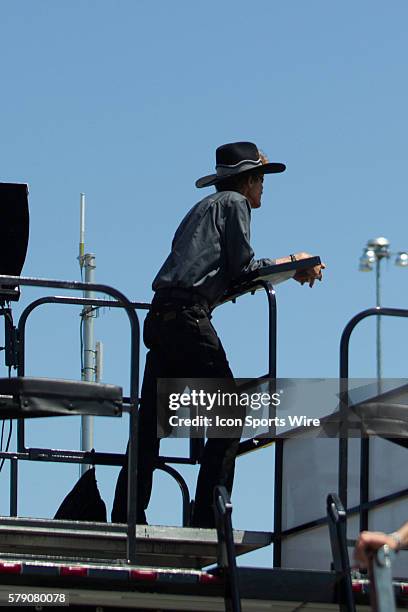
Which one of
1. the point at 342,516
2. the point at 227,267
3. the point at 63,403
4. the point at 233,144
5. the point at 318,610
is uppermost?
the point at 233,144

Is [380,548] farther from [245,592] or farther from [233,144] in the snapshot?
[233,144]

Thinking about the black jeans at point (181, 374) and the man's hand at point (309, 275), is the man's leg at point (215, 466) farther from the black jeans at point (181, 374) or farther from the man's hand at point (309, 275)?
the man's hand at point (309, 275)

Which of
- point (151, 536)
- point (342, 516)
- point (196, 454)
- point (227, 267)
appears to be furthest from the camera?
point (196, 454)

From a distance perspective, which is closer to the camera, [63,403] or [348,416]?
[63,403]

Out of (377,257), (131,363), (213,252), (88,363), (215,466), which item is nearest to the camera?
(131,363)

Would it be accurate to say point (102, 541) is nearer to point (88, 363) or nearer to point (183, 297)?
point (183, 297)

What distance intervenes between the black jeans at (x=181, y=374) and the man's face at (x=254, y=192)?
0.80 metres

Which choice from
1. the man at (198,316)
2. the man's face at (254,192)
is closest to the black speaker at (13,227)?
the man at (198,316)

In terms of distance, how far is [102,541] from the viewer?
287 inches

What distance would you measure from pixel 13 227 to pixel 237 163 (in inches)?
50.4

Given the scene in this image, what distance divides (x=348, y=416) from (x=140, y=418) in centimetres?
118

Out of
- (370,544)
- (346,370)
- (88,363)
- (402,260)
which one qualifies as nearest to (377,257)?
(402,260)

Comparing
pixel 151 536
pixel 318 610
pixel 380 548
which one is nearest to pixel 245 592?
pixel 318 610

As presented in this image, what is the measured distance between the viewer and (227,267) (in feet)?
26.3
